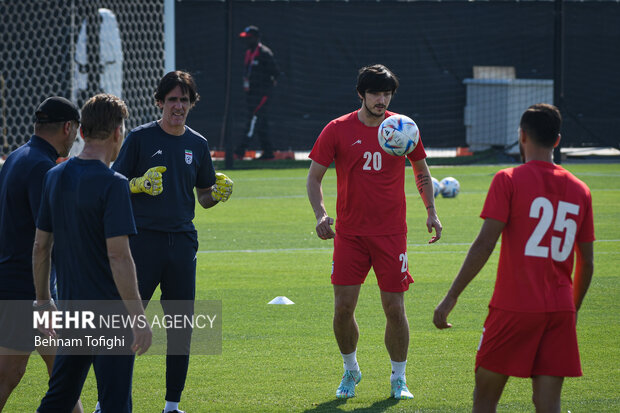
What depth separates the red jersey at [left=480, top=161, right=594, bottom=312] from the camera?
4.31 meters

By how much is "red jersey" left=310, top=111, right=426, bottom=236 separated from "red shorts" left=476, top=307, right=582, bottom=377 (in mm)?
2111

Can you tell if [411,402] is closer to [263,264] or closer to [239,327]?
[239,327]

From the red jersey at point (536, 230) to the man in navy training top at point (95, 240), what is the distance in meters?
1.73

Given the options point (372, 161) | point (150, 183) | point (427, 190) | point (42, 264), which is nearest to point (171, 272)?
point (150, 183)

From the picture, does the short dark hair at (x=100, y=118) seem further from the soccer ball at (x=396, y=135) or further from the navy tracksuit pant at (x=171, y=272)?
the soccer ball at (x=396, y=135)

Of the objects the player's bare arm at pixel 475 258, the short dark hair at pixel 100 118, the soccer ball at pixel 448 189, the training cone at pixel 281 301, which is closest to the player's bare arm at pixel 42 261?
the short dark hair at pixel 100 118

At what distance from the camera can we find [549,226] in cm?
432

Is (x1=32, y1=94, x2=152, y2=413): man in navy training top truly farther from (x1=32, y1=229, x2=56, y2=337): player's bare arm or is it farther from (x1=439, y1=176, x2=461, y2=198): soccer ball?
(x1=439, y1=176, x2=461, y2=198): soccer ball

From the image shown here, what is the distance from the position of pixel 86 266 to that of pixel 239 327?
3.90 metres

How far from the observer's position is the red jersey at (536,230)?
14.1 feet

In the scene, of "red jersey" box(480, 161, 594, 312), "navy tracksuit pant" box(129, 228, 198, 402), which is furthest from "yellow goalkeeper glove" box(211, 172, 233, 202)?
"red jersey" box(480, 161, 594, 312)

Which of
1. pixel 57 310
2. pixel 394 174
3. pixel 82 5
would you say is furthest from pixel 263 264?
pixel 82 5

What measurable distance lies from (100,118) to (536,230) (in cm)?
215

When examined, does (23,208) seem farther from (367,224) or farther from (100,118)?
(367,224)
